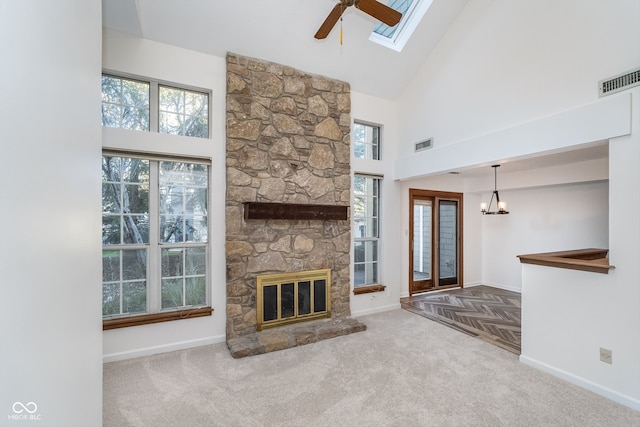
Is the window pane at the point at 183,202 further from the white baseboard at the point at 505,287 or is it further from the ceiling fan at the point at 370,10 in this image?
the white baseboard at the point at 505,287

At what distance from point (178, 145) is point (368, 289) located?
3453mm

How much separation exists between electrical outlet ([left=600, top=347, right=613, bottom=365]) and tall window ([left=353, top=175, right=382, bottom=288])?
2792 millimetres

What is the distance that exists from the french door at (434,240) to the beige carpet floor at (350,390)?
2.46 m

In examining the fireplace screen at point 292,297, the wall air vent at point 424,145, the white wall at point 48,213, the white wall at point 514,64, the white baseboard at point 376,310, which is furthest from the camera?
the white baseboard at point 376,310

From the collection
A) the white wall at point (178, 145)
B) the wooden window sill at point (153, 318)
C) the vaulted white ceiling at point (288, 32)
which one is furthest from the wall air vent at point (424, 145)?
the wooden window sill at point (153, 318)

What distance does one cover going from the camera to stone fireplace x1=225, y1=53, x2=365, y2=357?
3570 millimetres

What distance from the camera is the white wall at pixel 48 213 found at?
2.35 feet

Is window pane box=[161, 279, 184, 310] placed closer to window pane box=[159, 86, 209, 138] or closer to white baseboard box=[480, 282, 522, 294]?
window pane box=[159, 86, 209, 138]

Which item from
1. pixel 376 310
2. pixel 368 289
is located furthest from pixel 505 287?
pixel 368 289

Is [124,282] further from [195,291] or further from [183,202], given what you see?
[183,202]

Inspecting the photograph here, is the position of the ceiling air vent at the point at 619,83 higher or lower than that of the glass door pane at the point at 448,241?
higher

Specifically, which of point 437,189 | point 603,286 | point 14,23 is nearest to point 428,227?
point 437,189

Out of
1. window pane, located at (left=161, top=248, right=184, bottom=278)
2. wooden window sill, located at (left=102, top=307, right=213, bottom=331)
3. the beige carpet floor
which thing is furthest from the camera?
window pane, located at (left=161, top=248, right=184, bottom=278)

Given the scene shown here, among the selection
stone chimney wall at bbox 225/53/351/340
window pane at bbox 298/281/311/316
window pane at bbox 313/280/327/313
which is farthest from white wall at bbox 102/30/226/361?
window pane at bbox 313/280/327/313
